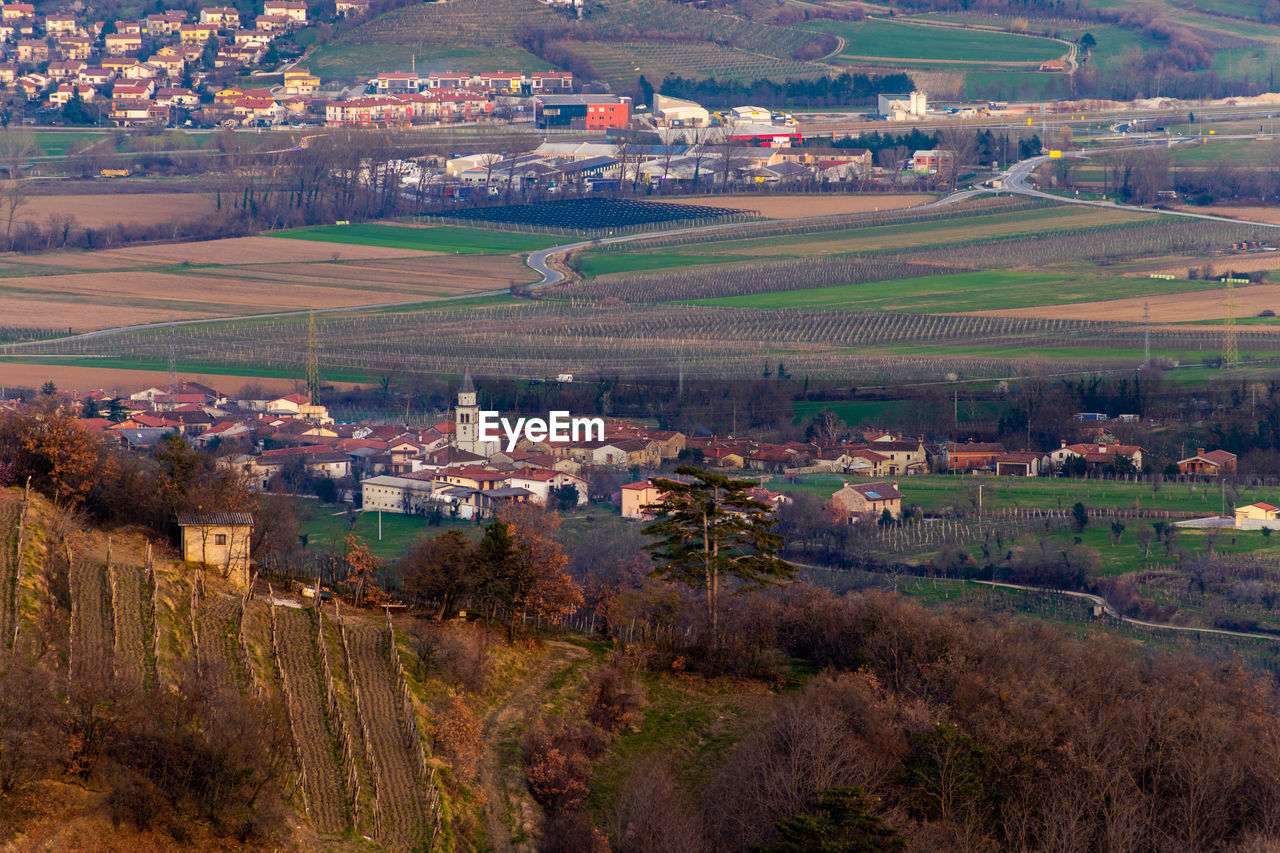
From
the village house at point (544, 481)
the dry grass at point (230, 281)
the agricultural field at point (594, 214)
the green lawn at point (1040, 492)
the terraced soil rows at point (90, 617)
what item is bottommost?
the green lawn at point (1040, 492)

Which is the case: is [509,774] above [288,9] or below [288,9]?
below

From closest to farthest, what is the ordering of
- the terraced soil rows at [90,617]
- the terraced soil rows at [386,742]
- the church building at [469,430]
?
the terraced soil rows at [386,742] → the terraced soil rows at [90,617] → the church building at [469,430]

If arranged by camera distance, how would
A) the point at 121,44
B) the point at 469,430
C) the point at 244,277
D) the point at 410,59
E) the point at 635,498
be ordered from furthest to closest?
1. the point at 121,44
2. the point at 410,59
3. the point at 244,277
4. the point at 469,430
5. the point at 635,498

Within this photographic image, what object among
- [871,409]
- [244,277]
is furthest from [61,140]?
[871,409]

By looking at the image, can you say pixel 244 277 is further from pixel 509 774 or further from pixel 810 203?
pixel 509 774

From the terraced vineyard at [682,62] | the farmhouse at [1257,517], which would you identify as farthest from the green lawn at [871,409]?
the terraced vineyard at [682,62]

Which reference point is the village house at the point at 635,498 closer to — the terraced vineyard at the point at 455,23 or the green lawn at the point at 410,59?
the green lawn at the point at 410,59
